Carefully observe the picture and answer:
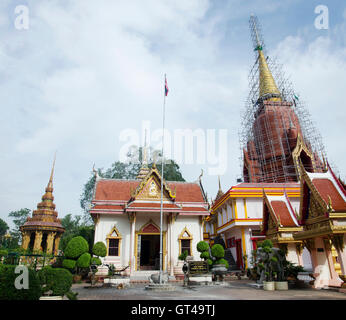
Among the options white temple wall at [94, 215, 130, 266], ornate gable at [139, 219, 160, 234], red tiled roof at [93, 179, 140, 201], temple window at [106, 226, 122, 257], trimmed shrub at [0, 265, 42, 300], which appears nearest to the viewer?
trimmed shrub at [0, 265, 42, 300]

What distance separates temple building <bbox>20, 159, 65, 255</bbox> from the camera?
3133cm

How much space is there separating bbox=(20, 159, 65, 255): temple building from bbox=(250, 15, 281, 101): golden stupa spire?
3377cm

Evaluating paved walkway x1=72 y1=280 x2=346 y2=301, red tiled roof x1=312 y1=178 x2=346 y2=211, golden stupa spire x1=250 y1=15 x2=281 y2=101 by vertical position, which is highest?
golden stupa spire x1=250 y1=15 x2=281 y2=101

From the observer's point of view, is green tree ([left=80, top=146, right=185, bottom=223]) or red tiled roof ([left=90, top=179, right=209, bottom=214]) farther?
green tree ([left=80, top=146, right=185, bottom=223])

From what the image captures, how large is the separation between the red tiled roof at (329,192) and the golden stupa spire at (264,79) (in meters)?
25.2

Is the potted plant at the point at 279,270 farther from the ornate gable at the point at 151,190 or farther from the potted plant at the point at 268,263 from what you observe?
the ornate gable at the point at 151,190

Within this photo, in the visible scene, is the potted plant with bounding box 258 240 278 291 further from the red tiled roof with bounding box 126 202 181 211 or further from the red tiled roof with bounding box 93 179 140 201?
the red tiled roof with bounding box 93 179 140 201

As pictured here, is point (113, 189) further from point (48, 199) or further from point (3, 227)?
point (3, 227)

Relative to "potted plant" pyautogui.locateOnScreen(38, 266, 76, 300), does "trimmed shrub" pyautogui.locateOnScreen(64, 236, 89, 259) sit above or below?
above

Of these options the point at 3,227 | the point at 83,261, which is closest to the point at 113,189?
the point at 83,261

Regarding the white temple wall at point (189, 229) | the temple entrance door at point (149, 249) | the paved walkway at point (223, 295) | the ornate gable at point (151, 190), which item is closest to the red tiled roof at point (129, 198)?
the ornate gable at point (151, 190)

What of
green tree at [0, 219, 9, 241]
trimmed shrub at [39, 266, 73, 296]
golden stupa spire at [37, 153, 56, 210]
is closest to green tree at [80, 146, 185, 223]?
golden stupa spire at [37, 153, 56, 210]

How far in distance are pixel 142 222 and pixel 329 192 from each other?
12247mm
